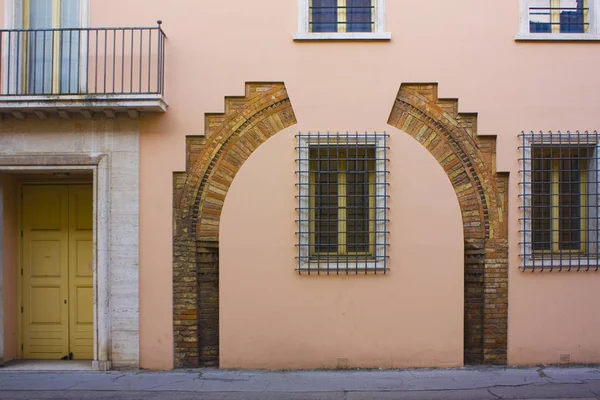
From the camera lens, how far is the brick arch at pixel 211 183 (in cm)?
782

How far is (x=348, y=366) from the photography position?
7711mm

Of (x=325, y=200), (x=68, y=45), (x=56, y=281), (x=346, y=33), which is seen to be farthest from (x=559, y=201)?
(x=56, y=281)

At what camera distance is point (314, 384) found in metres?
7.06

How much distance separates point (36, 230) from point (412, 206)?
5.87 m

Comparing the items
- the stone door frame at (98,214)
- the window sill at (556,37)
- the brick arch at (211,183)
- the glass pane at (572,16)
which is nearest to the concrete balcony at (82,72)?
the stone door frame at (98,214)

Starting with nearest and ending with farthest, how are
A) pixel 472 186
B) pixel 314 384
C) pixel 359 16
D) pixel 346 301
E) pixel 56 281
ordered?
pixel 314 384 → pixel 346 301 → pixel 472 186 → pixel 359 16 → pixel 56 281

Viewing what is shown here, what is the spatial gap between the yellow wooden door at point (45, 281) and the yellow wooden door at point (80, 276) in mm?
79

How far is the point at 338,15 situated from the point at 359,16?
0.31m

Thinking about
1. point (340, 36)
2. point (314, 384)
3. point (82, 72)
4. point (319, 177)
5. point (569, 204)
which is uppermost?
point (340, 36)

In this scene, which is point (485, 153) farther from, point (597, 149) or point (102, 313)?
point (102, 313)

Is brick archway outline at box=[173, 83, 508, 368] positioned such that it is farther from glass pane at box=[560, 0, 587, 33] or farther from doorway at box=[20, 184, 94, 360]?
glass pane at box=[560, 0, 587, 33]

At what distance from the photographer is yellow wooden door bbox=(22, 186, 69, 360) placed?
27.9ft

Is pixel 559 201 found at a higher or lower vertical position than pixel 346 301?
higher

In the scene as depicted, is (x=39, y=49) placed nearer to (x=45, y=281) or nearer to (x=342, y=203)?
(x=45, y=281)
